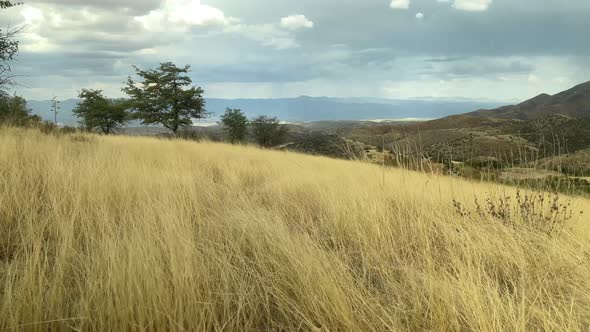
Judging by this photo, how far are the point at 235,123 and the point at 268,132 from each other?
4797 millimetres

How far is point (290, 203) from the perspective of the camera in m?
4.29

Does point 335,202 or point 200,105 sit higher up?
point 200,105

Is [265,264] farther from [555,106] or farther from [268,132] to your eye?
[555,106]

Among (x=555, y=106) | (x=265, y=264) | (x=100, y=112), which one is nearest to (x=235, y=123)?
(x=100, y=112)

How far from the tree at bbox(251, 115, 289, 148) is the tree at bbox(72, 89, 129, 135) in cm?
1413

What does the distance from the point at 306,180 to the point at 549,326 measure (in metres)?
4.43

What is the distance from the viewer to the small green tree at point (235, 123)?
43000 millimetres

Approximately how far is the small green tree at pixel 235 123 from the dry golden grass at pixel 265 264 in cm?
3865

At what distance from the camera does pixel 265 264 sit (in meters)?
2.43

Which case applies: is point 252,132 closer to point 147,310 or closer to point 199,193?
point 199,193

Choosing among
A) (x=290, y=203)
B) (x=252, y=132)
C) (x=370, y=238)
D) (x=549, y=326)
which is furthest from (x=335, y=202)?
(x=252, y=132)

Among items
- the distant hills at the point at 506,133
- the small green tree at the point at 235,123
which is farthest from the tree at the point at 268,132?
the distant hills at the point at 506,133

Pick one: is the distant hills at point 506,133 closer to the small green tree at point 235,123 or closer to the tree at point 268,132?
the tree at point 268,132

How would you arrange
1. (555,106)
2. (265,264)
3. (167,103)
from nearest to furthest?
(265,264) → (167,103) → (555,106)
